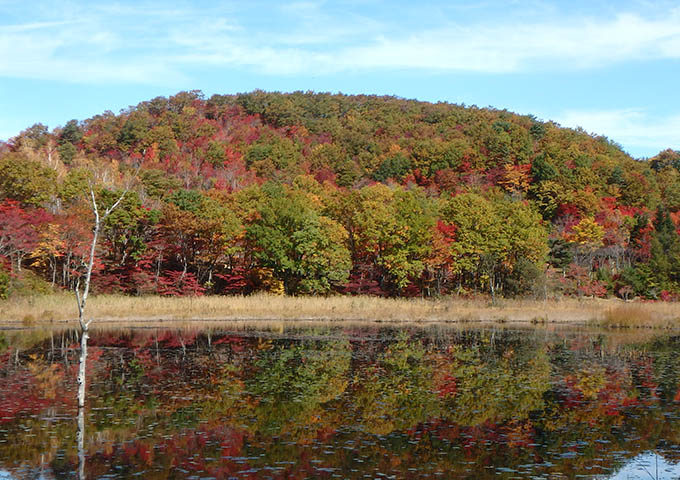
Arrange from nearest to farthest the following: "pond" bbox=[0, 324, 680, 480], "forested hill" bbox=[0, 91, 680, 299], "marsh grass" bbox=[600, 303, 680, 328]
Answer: "pond" bbox=[0, 324, 680, 480] → "marsh grass" bbox=[600, 303, 680, 328] → "forested hill" bbox=[0, 91, 680, 299]

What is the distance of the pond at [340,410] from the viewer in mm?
15867

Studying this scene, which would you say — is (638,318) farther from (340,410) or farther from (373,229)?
(340,410)

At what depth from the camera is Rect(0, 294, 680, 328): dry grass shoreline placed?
158ft

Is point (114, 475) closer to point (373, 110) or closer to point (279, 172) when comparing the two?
point (279, 172)

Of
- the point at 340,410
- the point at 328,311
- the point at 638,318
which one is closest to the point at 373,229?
the point at 328,311

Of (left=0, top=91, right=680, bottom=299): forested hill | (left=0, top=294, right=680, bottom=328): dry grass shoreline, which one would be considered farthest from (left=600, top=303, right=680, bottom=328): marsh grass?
(left=0, top=91, right=680, bottom=299): forested hill

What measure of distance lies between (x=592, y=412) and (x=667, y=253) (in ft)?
193

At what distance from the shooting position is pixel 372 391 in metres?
24.9

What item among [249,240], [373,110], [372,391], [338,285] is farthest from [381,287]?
[373,110]

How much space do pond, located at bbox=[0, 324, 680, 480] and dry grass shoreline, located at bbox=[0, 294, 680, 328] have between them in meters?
9.97

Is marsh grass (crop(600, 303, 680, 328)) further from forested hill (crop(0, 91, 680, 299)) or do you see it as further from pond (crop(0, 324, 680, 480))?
forested hill (crop(0, 91, 680, 299))

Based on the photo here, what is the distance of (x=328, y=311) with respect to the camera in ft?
178

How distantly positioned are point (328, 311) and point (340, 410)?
3270 centimetres

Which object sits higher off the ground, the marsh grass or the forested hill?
the forested hill
